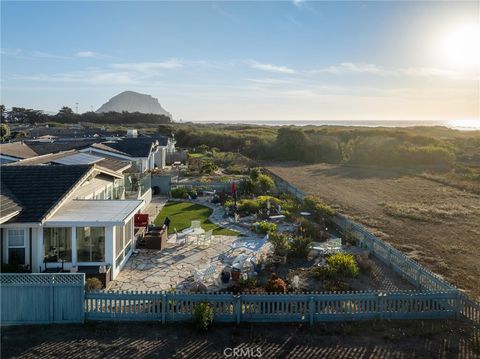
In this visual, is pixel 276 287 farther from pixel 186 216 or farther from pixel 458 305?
pixel 186 216

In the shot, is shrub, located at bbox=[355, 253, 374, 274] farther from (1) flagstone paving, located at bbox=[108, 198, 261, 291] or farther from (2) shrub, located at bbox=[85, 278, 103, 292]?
(2) shrub, located at bbox=[85, 278, 103, 292]

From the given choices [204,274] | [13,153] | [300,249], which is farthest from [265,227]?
[13,153]

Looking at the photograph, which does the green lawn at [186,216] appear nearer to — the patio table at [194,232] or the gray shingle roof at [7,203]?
the patio table at [194,232]

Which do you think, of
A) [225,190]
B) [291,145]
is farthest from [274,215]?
[291,145]

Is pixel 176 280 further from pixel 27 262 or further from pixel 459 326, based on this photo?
pixel 459 326

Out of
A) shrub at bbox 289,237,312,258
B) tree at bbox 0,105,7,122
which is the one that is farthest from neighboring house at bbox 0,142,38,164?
tree at bbox 0,105,7,122
